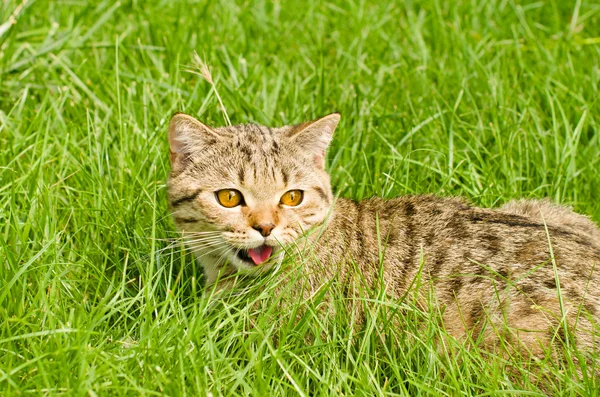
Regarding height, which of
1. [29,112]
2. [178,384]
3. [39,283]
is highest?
[29,112]

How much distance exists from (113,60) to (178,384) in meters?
3.85

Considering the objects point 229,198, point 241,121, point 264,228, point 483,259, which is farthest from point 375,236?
point 241,121

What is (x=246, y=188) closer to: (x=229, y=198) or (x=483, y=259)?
(x=229, y=198)

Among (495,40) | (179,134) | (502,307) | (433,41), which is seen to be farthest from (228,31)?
(502,307)

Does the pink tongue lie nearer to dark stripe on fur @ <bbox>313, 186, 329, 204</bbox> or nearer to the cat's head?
the cat's head

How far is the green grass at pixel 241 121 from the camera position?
3.74 meters

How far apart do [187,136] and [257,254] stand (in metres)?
0.80

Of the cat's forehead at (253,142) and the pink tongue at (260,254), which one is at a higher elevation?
the cat's forehead at (253,142)

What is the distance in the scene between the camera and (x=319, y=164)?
4828mm

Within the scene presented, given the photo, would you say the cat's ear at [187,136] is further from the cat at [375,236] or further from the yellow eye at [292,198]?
the yellow eye at [292,198]

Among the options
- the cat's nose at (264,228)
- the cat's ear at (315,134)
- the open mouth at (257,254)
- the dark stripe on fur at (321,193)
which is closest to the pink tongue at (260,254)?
the open mouth at (257,254)

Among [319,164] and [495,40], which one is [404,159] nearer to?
[319,164]

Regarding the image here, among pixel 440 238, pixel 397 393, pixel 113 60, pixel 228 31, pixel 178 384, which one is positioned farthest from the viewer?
pixel 228 31

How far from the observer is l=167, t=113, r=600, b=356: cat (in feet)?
13.5
